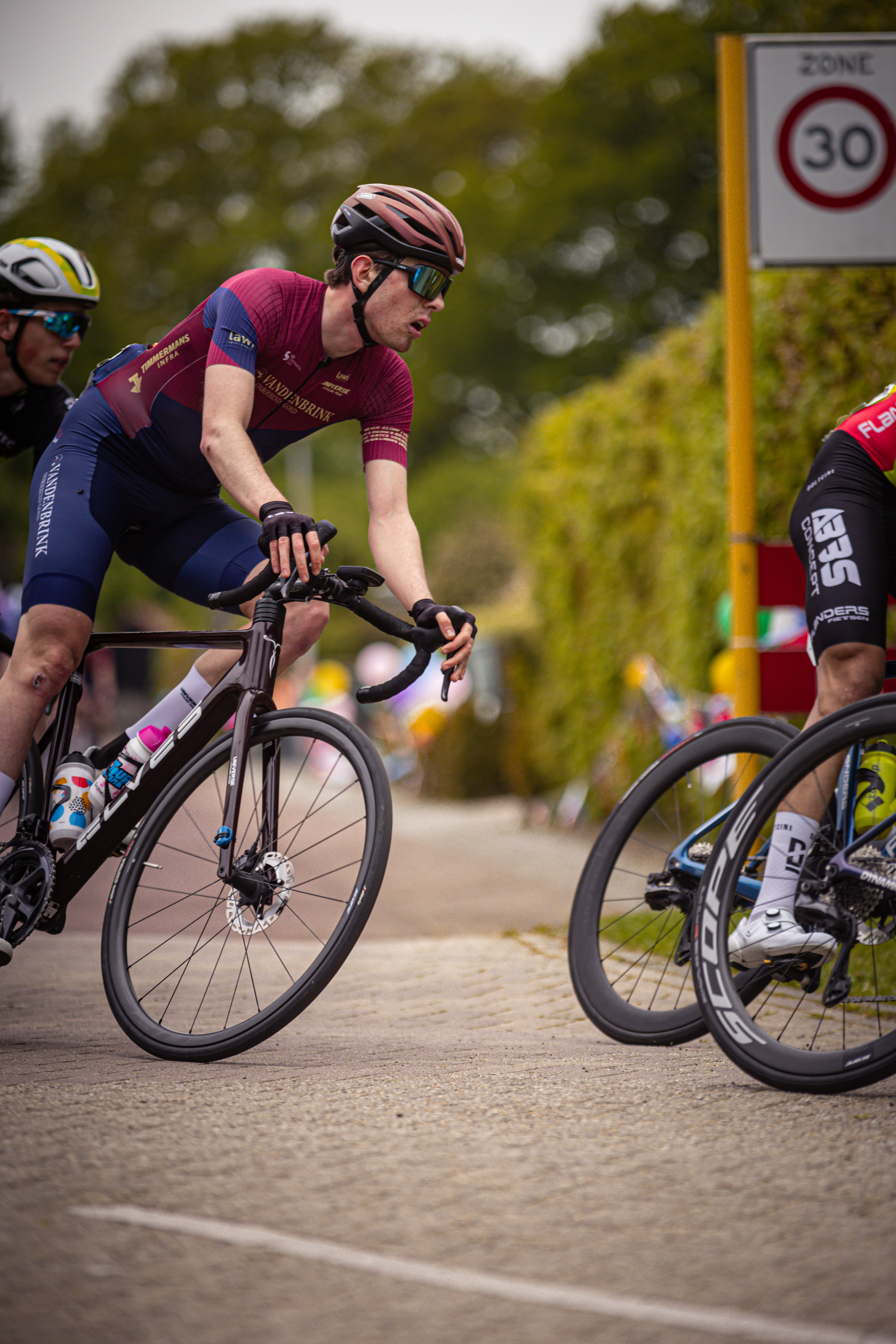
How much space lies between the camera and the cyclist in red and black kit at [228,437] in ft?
11.2

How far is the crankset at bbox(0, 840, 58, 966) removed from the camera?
356 cm

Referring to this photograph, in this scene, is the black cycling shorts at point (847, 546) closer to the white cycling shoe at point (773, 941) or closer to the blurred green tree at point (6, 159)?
the white cycling shoe at point (773, 941)

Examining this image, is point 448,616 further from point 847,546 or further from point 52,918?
point 52,918

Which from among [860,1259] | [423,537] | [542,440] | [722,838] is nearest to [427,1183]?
[860,1259]

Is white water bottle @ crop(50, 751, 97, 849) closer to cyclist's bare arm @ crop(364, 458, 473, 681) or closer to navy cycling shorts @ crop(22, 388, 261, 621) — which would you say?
navy cycling shorts @ crop(22, 388, 261, 621)

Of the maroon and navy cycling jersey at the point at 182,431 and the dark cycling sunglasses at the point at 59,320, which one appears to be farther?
the dark cycling sunglasses at the point at 59,320

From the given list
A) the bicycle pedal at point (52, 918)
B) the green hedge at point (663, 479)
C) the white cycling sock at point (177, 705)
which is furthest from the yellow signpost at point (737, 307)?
the bicycle pedal at point (52, 918)

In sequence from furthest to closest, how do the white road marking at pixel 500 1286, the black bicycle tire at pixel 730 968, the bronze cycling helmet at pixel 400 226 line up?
1. the bronze cycling helmet at pixel 400 226
2. the black bicycle tire at pixel 730 968
3. the white road marking at pixel 500 1286

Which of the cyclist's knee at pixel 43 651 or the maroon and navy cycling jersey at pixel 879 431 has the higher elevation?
the maroon and navy cycling jersey at pixel 879 431

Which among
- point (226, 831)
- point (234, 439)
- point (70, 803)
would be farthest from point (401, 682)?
point (70, 803)

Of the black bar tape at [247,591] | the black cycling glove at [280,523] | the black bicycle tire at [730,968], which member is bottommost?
the black bicycle tire at [730,968]

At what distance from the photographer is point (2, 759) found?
364cm

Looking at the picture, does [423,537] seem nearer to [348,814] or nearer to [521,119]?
[521,119]

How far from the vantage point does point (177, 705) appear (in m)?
3.80
